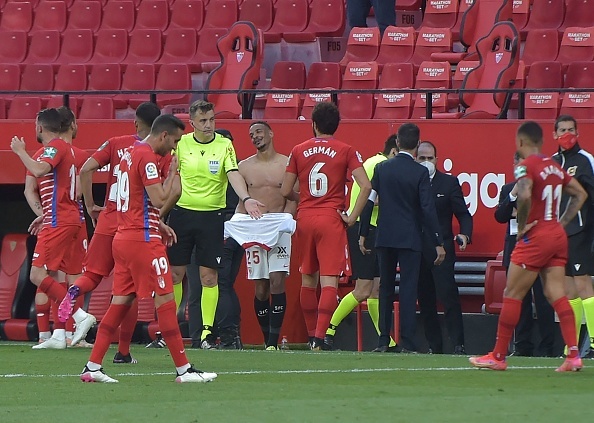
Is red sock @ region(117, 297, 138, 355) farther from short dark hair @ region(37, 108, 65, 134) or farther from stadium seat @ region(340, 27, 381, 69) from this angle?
stadium seat @ region(340, 27, 381, 69)

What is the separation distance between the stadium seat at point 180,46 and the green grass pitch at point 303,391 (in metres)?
8.30

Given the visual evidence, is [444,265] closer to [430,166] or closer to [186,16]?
[430,166]

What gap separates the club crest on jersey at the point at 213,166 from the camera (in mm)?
12336

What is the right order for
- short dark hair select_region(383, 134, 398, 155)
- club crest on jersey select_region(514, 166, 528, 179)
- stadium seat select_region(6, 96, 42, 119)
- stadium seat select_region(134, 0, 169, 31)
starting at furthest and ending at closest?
stadium seat select_region(134, 0, 169, 31) < stadium seat select_region(6, 96, 42, 119) < short dark hair select_region(383, 134, 398, 155) < club crest on jersey select_region(514, 166, 528, 179)

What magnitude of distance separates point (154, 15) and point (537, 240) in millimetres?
11523

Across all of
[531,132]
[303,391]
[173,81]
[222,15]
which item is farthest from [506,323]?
[222,15]

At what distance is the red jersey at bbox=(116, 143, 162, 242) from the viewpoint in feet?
28.3

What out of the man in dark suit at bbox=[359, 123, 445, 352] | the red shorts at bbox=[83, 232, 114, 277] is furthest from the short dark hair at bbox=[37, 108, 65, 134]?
the man in dark suit at bbox=[359, 123, 445, 352]

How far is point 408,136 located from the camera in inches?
467

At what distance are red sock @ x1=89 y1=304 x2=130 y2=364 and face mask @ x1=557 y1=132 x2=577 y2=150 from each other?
400 cm

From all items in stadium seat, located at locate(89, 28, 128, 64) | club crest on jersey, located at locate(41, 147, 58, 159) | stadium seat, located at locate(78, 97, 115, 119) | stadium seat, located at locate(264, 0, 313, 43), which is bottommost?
club crest on jersey, located at locate(41, 147, 58, 159)

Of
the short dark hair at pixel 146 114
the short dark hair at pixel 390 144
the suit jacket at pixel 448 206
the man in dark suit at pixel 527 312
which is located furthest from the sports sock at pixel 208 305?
the man in dark suit at pixel 527 312

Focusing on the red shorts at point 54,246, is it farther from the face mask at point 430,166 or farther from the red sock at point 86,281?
the face mask at point 430,166

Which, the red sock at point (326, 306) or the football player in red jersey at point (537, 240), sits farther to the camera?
the red sock at point (326, 306)
